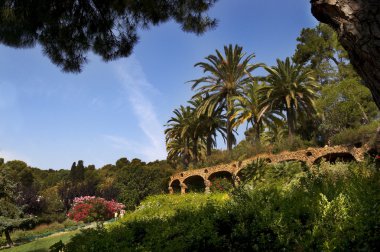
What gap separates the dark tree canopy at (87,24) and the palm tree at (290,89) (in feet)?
79.3

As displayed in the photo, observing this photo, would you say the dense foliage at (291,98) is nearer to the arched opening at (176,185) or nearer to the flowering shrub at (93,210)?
the arched opening at (176,185)

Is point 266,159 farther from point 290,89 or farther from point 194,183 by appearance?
point 194,183

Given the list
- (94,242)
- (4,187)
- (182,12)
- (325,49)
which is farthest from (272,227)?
(325,49)

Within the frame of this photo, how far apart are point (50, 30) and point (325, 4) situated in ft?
19.8

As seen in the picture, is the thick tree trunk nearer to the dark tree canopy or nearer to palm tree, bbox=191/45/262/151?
the dark tree canopy

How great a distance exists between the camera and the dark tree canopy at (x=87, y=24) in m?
6.74

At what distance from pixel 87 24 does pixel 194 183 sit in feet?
101

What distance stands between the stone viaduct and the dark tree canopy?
45.9ft

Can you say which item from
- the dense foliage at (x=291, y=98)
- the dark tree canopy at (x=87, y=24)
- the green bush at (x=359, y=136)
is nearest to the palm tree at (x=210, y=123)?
the dense foliage at (x=291, y=98)

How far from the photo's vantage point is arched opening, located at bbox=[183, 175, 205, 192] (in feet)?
117

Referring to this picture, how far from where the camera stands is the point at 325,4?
2.73 m

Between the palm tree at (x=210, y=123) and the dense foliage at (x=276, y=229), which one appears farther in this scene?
the palm tree at (x=210, y=123)

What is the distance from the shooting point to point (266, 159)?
28.9 metres

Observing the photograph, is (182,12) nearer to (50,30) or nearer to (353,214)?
(50,30)
